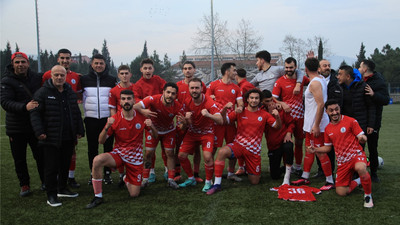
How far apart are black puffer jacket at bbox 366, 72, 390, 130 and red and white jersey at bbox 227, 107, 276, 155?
1764 mm

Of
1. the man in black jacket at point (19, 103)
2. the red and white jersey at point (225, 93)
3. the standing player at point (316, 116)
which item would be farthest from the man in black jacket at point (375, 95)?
the man in black jacket at point (19, 103)

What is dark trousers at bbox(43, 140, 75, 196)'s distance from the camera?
15.3ft

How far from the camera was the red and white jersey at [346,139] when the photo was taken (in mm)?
4738

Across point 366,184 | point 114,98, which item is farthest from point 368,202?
point 114,98

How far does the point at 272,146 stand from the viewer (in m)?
5.95

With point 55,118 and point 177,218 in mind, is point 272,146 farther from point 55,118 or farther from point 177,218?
point 55,118

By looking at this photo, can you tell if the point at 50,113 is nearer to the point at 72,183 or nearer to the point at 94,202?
the point at 94,202

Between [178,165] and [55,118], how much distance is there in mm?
2361

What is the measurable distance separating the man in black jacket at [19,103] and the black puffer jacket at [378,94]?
219 inches

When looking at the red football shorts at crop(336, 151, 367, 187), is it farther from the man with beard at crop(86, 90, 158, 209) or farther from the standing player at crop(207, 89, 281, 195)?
the man with beard at crop(86, 90, 158, 209)

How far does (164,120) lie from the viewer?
5.54m

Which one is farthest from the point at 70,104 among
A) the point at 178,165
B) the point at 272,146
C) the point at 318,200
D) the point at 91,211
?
the point at 318,200

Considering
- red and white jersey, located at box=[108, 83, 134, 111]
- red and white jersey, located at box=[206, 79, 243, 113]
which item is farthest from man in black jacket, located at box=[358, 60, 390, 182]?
red and white jersey, located at box=[108, 83, 134, 111]

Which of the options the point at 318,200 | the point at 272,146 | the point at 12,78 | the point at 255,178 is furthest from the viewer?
the point at 272,146
